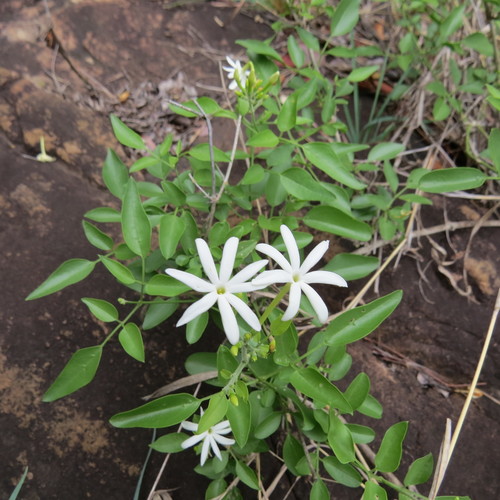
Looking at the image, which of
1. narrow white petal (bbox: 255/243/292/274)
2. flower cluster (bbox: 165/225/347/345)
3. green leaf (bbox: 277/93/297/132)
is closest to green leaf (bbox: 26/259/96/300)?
flower cluster (bbox: 165/225/347/345)

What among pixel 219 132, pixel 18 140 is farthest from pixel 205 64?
pixel 18 140

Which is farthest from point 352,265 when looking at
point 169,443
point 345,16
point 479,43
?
point 479,43

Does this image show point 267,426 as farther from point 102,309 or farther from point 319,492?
point 102,309

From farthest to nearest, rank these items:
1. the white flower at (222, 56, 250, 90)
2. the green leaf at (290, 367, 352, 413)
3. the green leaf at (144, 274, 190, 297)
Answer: the white flower at (222, 56, 250, 90) < the green leaf at (144, 274, 190, 297) < the green leaf at (290, 367, 352, 413)

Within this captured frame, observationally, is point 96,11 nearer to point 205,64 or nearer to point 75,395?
point 205,64

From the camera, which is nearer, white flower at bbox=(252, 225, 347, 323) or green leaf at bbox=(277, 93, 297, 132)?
white flower at bbox=(252, 225, 347, 323)

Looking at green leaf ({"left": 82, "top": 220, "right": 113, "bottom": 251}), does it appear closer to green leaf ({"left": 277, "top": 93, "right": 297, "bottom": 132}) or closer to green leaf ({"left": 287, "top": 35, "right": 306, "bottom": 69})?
green leaf ({"left": 277, "top": 93, "right": 297, "bottom": 132})
